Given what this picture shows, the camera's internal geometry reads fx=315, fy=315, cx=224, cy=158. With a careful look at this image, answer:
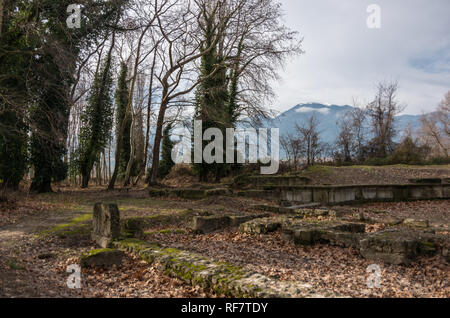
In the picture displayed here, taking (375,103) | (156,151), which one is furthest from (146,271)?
(375,103)

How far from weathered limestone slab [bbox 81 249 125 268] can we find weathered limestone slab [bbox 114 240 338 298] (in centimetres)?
43

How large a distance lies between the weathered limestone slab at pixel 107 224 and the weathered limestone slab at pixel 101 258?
124 centimetres

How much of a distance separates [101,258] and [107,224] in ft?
5.10

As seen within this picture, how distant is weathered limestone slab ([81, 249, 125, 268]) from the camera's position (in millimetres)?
5789

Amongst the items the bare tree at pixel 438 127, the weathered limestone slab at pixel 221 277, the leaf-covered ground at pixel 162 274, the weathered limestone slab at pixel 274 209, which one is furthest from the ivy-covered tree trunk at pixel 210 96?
the bare tree at pixel 438 127

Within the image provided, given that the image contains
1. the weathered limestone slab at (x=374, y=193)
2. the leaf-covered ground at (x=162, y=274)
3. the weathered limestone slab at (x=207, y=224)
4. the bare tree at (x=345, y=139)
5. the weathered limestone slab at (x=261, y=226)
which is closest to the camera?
the leaf-covered ground at (x=162, y=274)

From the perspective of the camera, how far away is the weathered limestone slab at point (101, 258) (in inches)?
228

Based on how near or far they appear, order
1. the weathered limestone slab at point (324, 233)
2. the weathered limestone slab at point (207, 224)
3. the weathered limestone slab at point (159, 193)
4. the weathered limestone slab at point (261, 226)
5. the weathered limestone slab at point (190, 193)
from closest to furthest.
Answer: the weathered limestone slab at point (324, 233) < the weathered limestone slab at point (261, 226) < the weathered limestone slab at point (207, 224) < the weathered limestone slab at point (190, 193) < the weathered limestone slab at point (159, 193)

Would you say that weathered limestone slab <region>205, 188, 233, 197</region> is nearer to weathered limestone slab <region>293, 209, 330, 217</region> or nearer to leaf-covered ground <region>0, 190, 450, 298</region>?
weathered limestone slab <region>293, 209, 330, 217</region>

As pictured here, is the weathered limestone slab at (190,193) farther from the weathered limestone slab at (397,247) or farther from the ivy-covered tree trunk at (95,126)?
the weathered limestone slab at (397,247)

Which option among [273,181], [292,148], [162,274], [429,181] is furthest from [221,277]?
[292,148]

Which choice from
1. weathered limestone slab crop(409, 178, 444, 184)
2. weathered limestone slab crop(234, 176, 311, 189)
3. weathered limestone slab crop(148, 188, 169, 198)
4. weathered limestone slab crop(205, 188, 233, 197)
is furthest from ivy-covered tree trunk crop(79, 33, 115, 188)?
weathered limestone slab crop(409, 178, 444, 184)

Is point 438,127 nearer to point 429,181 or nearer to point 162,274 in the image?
point 429,181
